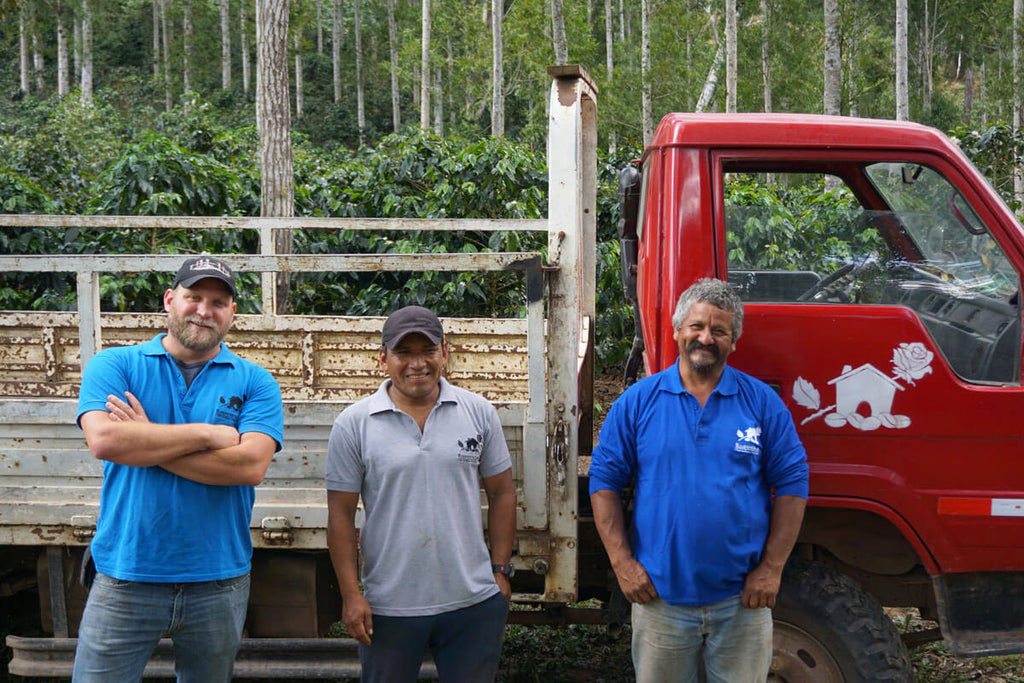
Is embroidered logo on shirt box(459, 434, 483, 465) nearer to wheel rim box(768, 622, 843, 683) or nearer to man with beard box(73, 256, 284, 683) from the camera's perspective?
man with beard box(73, 256, 284, 683)

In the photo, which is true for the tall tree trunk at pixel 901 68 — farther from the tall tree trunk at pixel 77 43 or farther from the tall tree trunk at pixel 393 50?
the tall tree trunk at pixel 77 43

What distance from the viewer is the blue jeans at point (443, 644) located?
98.4 inches

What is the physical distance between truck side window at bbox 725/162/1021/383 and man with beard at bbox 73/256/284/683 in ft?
5.33

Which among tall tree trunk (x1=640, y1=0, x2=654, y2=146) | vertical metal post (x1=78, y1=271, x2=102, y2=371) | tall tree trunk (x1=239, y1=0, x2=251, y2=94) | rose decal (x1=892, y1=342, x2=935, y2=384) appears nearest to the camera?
rose decal (x1=892, y1=342, x2=935, y2=384)

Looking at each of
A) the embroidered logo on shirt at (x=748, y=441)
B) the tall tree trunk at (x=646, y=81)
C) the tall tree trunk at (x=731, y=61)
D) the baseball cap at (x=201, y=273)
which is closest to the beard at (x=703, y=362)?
the embroidered logo on shirt at (x=748, y=441)

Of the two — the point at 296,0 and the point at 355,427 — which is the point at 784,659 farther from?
the point at 296,0

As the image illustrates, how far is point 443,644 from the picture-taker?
2.57m

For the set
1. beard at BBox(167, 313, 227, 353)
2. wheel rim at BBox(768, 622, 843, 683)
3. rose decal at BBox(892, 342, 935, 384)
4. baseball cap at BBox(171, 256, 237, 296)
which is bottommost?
wheel rim at BBox(768, 622, 843, 683)

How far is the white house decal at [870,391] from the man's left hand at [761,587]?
0.57m

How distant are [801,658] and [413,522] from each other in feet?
4.70

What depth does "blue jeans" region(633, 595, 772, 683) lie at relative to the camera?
98.9 inches

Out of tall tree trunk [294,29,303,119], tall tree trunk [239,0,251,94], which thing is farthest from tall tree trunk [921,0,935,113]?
tall tree trunk [239,0,251,94]

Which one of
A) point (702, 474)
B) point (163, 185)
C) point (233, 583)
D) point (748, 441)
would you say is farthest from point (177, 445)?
point (163, 185)

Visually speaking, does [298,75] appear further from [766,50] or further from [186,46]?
[766,50]
